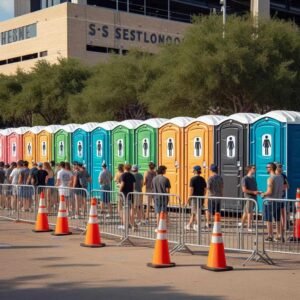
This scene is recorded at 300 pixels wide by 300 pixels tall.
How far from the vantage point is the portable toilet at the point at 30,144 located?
2539 centimetres

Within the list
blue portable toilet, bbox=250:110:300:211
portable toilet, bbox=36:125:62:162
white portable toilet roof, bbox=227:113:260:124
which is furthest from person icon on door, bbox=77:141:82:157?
blue portable toilet, bbox=250:110:300:211

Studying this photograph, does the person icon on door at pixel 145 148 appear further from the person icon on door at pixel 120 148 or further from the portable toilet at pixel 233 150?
the portable toilet at pixel 233 150

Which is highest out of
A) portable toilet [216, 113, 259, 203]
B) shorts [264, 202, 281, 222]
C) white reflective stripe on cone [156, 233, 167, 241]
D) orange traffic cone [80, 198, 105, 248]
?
portable toilet [216, 113, 259, 203]

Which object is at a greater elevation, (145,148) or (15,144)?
(15,144)

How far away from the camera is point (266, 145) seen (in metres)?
16.4

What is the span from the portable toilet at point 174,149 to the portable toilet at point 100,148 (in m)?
2.51

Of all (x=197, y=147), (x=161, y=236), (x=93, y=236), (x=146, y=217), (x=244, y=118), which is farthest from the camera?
(x=197, y=147)

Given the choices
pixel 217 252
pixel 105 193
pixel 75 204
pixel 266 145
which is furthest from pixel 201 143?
pixel 217 252

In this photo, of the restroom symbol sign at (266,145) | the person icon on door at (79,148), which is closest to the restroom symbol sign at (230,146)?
the restroom symbol sign at (266,145)

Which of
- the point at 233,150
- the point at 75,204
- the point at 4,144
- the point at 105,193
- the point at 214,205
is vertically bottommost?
the point at 75,204

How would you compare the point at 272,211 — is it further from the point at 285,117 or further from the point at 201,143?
the point at 201,143

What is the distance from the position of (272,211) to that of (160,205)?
250 centimetres

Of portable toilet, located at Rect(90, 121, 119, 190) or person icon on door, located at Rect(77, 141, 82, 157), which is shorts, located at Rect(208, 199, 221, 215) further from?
person icon on door, located at Rect(77, 141, 82, 157)

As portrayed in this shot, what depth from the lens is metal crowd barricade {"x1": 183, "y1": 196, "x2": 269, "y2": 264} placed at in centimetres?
1168
